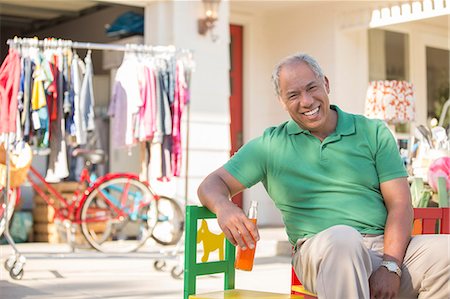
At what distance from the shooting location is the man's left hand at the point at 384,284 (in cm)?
235

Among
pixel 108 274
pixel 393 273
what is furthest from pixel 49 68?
pixel 393 273

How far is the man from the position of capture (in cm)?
240

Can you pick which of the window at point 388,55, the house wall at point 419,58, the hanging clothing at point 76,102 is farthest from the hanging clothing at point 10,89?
the house wall at point 419,58

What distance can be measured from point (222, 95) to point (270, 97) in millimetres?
1615

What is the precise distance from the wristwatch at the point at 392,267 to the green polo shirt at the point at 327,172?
0.15 meters

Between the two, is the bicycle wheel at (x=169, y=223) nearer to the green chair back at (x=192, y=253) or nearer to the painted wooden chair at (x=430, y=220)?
the painted wooden chair at (x=430, y=220)

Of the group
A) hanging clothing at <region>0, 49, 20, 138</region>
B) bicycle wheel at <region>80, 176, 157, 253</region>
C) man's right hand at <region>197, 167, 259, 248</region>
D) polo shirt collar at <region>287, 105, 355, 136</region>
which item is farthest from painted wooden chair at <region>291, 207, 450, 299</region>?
bicycle wheel at <region>80, 176, 157, 253</region>

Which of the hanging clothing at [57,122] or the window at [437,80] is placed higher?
the window at [437,80]

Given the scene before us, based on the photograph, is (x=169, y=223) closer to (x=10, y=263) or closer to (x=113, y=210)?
(x=113, y=210)

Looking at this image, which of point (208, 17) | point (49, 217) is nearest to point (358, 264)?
point (208, 17)

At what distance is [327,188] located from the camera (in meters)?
2.54

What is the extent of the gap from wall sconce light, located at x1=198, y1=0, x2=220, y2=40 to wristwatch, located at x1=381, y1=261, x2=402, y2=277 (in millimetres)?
5763

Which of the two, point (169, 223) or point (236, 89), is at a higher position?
point (236, 89)

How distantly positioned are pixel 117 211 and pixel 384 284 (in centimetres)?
484
